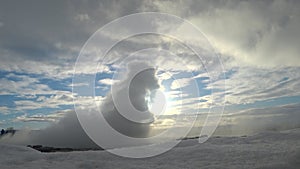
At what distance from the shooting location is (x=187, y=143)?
20.6m

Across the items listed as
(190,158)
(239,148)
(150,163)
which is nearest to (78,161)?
(150,163)

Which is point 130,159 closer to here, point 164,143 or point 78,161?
point 78,161

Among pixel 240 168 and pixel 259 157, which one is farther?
pixel 259 157

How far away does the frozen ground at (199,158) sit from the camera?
1287 centimetres

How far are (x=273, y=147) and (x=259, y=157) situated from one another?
2099mm

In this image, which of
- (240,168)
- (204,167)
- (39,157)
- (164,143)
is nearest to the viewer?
(240,168)

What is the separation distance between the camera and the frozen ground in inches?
507

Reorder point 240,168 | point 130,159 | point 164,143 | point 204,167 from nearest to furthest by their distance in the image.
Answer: point 240,168 < point 204,167 < point 130,159 < point 164,143

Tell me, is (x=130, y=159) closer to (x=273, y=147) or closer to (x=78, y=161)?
(x=78, y=161)

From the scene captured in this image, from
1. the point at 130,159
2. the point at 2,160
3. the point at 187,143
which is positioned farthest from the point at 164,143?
the point at 2,160

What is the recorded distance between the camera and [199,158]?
1493 centimetres

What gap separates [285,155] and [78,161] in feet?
34.8

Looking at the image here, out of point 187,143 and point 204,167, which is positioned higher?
point 187,143

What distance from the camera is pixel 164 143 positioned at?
20422 mm
